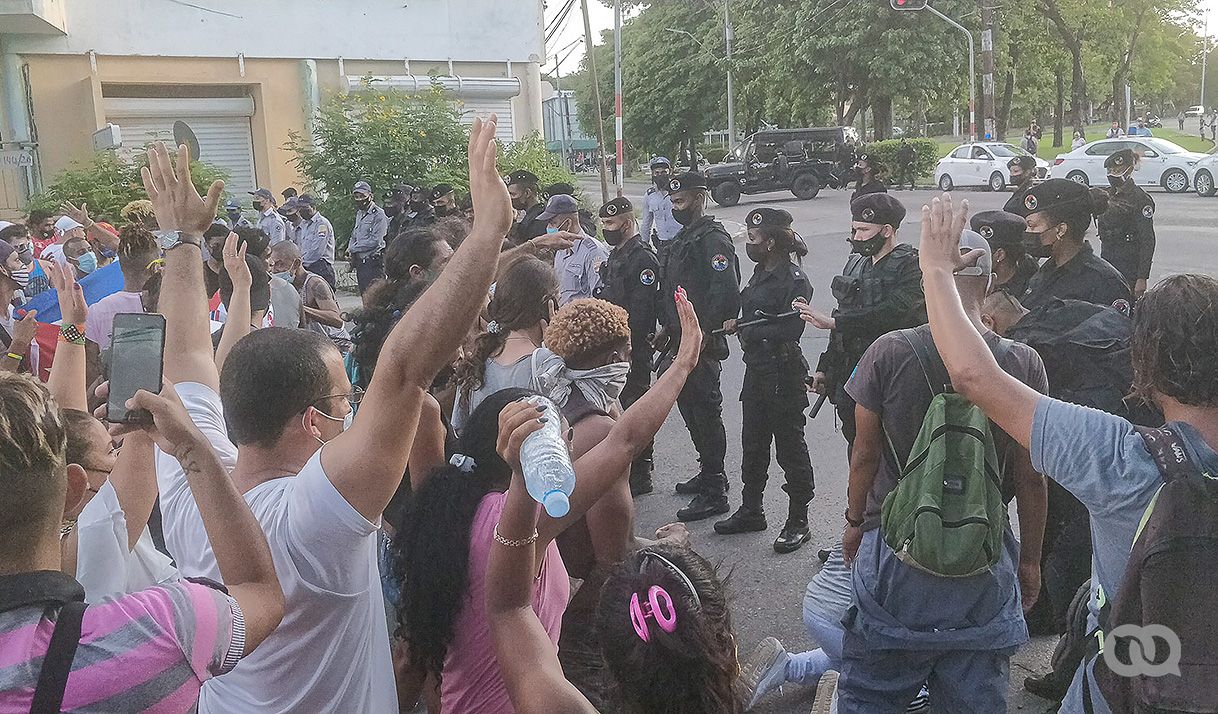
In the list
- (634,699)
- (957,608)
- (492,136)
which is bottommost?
(957,608)

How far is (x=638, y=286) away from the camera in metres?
6.61

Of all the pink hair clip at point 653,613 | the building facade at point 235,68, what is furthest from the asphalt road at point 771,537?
the building facade at point 235,68

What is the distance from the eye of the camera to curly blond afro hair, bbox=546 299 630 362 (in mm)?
3664

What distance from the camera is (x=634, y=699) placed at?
1.79 metres

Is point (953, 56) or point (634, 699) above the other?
point (953, 56)

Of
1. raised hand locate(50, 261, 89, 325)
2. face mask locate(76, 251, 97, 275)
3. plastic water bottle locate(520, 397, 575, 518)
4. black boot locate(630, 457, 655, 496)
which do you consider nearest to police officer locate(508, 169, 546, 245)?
black boot locate(630, 457, 655, 496)

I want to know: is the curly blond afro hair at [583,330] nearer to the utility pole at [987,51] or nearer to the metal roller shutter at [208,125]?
the metal roller shutter at [208,125]

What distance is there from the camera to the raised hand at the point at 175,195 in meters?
2.58

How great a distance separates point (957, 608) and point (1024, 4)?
4055 cm

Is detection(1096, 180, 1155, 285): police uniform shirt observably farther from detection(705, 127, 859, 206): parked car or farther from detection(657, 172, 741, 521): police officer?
detection(705, 127, 859, 206): parked car

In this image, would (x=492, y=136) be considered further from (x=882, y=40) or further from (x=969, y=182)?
(x=882, y=40)

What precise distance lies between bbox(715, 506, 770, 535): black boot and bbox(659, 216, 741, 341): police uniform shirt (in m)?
1.23

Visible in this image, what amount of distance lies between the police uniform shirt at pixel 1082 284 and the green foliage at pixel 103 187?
15.7 metres

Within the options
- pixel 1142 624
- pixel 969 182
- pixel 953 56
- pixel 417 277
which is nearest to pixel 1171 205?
pixel 969 182
